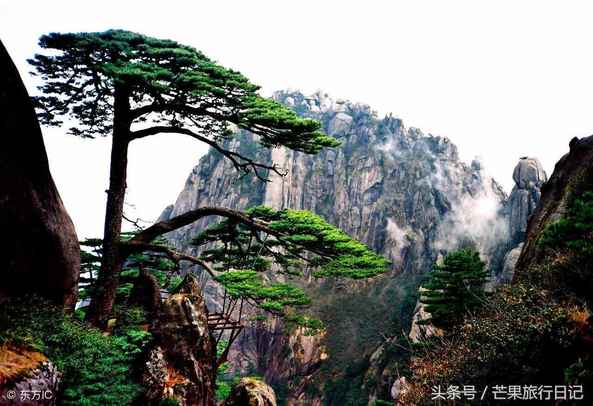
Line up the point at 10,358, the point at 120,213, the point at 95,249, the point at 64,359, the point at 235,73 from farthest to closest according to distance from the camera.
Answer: the point at 95,249 → the point at 120,213 → the point at 235,73 → the point at 64,359 → the point at 10,358

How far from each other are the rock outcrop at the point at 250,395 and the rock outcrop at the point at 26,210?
4926mm

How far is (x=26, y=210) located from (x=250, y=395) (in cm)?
699

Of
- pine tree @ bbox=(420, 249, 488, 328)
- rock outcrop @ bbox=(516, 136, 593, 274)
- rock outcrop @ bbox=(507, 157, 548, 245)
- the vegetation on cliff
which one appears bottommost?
the vegetation on cliff

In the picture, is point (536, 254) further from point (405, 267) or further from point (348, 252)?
point (405, 267)

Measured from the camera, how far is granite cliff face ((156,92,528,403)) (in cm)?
5450

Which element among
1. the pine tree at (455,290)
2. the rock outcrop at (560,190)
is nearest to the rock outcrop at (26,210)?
the rock outcrop at (560,190)

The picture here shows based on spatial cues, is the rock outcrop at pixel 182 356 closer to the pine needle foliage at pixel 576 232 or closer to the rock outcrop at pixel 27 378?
the rock outcrop at pixel 27 378

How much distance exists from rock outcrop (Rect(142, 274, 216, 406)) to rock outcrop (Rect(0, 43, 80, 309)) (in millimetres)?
2375

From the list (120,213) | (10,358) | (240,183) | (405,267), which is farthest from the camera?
(240,183)

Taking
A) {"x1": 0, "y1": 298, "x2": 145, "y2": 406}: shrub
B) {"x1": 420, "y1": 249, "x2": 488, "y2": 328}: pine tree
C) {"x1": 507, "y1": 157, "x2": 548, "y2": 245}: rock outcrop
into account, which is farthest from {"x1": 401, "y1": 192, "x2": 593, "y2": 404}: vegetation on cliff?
{"x1": 507, "y1": 157, "x2": 548, "y2": 245}: rock outcrop

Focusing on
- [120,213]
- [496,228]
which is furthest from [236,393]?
[496,228]

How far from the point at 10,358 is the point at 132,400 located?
2574 millimetres

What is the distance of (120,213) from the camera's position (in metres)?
10.7

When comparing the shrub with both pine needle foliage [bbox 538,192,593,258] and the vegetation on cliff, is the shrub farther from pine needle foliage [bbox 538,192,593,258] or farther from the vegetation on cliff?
pine needle foliage [bbox 538,192,593,258]
